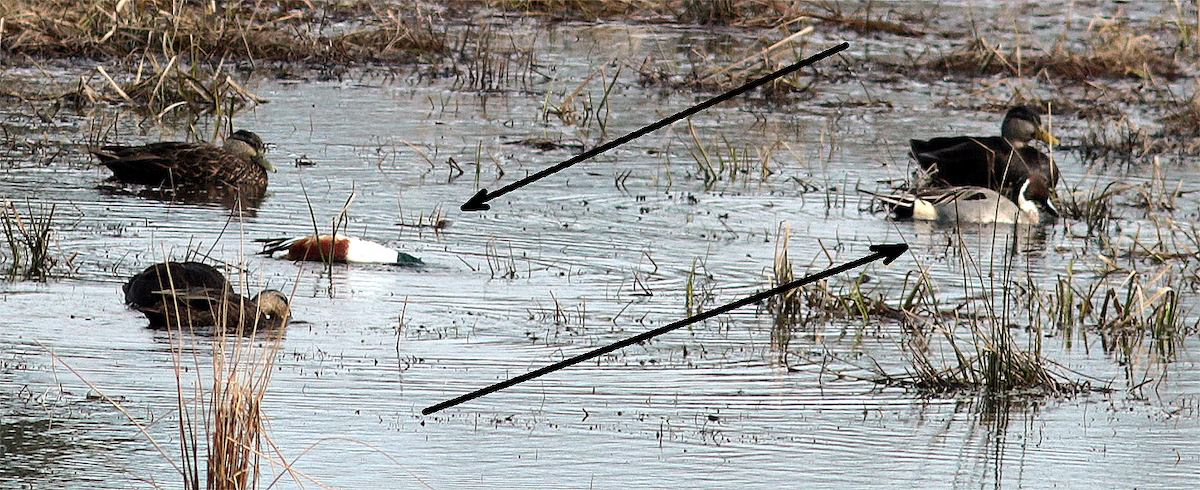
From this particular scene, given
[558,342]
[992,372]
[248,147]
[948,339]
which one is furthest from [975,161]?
[992,372]

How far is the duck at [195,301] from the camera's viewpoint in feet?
24.0

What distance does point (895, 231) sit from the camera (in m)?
10.4

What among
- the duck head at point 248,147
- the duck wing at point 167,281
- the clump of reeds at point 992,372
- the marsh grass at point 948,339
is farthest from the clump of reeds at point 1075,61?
the duck wing at point 167,281

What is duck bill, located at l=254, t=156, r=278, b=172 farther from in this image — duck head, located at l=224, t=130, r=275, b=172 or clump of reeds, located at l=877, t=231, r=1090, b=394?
clump of reeds, located at l=877, t=231, r=1090, b=394

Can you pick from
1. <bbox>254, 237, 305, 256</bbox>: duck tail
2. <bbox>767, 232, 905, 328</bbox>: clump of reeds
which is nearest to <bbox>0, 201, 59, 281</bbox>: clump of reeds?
<bbox>254, 237, 305, 256</bbox>: duck tail

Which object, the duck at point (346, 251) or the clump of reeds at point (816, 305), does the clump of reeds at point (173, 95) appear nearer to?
the duck at point (346, 251)

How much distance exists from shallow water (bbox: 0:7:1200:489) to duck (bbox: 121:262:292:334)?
11cm

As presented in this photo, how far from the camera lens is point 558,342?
24.0 feet

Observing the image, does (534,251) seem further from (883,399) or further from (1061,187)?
(1061,187)

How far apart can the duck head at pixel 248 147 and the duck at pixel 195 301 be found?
3.45m

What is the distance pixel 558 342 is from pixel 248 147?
4313 millimetres

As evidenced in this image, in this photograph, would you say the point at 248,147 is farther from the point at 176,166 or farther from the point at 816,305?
the point at 816,305

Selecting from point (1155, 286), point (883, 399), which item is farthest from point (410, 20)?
point (883, 399)

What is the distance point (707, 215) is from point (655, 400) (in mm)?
4142
